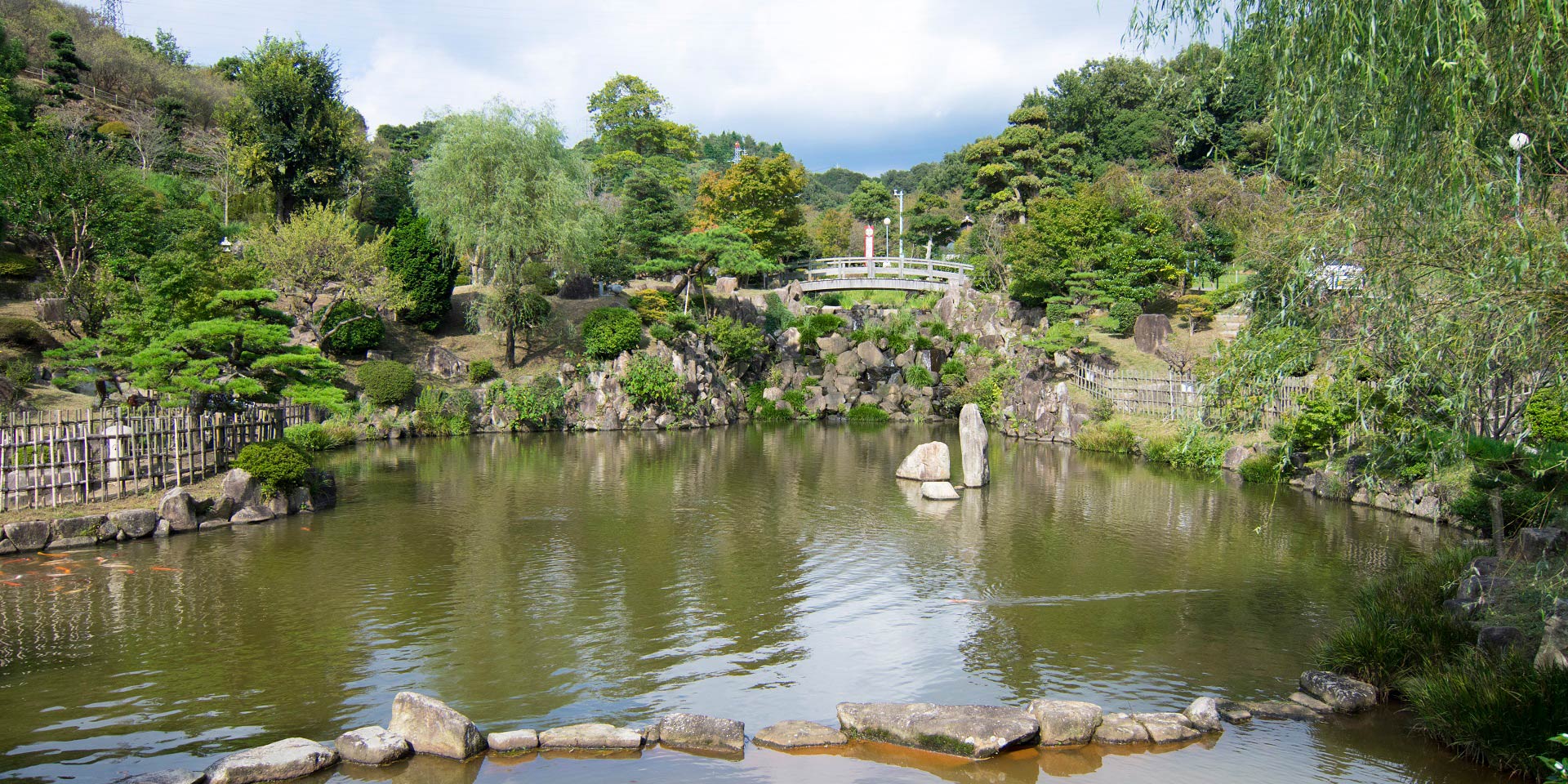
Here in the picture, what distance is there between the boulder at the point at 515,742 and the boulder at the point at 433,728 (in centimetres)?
14

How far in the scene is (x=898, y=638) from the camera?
11.2 m

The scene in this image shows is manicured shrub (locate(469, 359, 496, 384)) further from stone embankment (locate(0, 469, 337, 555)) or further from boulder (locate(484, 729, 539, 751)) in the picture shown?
boulder (locate(484, 729, 539, 751))

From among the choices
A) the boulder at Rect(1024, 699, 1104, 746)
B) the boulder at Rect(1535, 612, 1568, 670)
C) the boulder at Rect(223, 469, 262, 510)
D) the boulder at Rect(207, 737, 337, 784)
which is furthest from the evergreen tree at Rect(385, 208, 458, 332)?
the boulder at Rect(1535, 612, 1568, 670)

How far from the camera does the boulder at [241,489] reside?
17000 mm

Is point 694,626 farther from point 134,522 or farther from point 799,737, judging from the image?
point 134,522

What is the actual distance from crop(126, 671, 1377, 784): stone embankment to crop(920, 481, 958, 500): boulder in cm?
1193

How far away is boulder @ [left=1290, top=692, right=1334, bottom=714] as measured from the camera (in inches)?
349

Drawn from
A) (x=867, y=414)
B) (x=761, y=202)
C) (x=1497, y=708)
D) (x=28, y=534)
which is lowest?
(x=1497, y=708)

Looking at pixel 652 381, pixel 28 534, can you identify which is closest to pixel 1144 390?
pixel 652 381

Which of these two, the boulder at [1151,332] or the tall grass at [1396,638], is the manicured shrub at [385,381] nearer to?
the boulder at [1151,332]

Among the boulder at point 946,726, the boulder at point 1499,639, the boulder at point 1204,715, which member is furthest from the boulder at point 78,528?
the boulder at point 1499,639

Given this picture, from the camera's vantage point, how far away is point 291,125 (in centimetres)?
3744

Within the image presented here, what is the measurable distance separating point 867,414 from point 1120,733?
31125 mm

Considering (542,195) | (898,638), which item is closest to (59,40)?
(542,195)
